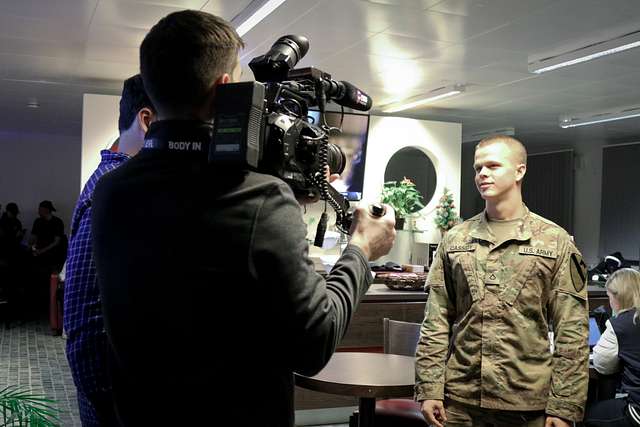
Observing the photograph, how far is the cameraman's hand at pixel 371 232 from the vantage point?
1.11 meters

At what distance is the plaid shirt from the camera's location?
4.22ft

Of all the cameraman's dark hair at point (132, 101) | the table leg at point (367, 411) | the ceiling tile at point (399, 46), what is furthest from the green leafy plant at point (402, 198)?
the cameraman's dark hair at point (132, 101)

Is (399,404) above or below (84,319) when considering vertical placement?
below

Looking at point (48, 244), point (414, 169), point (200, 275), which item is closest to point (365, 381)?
point (200, 275)

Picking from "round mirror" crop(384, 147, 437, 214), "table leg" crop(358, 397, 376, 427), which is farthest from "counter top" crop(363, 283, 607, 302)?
"round mirror" crop(384, 147, 437, 214)

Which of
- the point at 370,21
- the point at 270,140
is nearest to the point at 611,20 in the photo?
the point at 370,21

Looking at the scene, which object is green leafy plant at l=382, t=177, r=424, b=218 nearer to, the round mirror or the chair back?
the chair back

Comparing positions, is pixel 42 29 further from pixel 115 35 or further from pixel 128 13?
pixel 128 13

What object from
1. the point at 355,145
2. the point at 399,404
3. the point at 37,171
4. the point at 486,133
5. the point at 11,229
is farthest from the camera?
the point at 37,171

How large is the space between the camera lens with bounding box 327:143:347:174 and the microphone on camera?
0.13m

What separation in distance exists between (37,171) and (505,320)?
38.6 feet

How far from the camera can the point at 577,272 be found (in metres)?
2.13

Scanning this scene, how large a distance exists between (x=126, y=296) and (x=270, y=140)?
31cm

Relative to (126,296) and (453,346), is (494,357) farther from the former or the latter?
(126,296)
